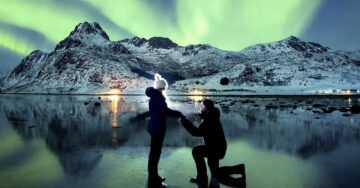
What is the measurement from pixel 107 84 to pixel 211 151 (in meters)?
179

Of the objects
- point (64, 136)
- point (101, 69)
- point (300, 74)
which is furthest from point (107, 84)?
point (64, 136)

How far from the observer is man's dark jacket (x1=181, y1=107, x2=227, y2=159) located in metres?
6.48

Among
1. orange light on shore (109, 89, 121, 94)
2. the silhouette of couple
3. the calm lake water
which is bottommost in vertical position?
the calm lake water

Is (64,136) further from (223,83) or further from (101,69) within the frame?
(101,69)

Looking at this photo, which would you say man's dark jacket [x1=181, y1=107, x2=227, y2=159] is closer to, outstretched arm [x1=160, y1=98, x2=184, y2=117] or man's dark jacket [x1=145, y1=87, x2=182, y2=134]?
outstretched arm [x1=160, y1=98, x2=184, y2=117]

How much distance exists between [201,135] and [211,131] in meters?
0.29

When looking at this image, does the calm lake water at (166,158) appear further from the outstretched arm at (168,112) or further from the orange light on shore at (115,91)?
the orange light on shore at (115,91)

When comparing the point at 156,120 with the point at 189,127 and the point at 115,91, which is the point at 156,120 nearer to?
the point at 189,127

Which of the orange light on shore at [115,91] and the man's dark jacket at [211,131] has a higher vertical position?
the orange light on shore at [115,91]

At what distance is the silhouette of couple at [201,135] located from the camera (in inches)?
255

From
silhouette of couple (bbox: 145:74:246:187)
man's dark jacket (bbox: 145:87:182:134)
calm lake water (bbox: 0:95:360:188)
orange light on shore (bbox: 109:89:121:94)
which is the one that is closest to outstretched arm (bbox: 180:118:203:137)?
silhouette of couple (bbox: 145:74:246:187)

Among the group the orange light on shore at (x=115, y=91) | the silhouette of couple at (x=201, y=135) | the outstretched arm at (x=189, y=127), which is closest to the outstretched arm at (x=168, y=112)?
the silhouette of couple at (x=201, y=135)

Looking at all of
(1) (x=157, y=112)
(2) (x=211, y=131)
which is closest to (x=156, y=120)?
(1) (x=157, y=112)

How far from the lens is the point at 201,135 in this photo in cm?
665
